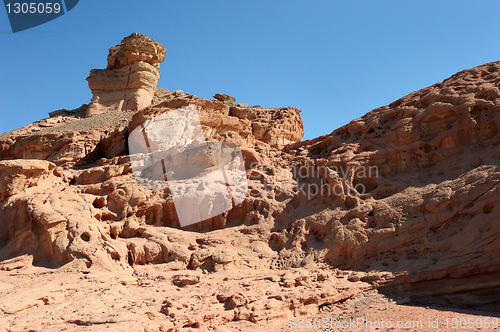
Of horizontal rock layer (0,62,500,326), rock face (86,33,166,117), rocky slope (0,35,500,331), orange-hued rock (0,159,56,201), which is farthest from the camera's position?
rock face (86,33,166,117)

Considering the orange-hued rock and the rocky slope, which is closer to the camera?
the rocky slope

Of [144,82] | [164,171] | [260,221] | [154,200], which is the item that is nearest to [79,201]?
[154,200]

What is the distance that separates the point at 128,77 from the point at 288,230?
75.1 ft

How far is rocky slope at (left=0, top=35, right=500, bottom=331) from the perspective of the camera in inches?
361

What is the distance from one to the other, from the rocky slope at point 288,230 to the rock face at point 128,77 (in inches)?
605

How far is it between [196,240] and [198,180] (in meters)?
2.29

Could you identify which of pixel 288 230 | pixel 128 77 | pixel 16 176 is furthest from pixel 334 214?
pixel 128 77

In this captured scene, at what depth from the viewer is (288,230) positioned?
12039 mm

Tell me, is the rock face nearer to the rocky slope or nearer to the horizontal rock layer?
the rocky slope

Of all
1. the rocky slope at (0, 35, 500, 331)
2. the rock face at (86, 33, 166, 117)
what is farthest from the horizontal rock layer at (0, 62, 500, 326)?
the rock face at (86, 33, 166, 117)

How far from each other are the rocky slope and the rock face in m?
15.4

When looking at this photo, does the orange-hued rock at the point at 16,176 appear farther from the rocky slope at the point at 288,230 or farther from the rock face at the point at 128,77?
the rock face at the point at 128,77

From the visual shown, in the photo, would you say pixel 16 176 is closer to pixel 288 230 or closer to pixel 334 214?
pixel 288 230

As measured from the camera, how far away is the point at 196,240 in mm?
11805
